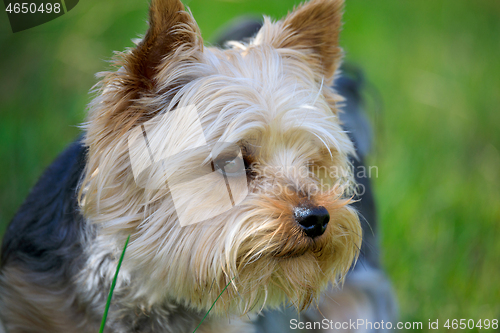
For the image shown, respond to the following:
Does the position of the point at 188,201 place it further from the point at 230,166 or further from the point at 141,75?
the point at 141,75

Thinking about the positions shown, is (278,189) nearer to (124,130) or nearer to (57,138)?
(124,130)

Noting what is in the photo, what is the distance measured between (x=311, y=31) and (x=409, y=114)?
2.47m

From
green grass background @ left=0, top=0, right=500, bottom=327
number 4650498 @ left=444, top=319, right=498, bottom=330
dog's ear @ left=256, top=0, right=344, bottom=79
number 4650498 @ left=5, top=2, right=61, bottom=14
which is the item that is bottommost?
number 4650498 @ left=444, top=319, right=498, bottom=330

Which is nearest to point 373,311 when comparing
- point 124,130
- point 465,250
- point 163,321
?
point 465,250

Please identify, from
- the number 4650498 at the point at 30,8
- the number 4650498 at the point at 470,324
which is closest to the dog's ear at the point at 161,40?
the number 4650498 at the point at 30,8

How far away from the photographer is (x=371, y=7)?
3500 mm

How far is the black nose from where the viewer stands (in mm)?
1422

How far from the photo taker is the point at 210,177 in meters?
1.48

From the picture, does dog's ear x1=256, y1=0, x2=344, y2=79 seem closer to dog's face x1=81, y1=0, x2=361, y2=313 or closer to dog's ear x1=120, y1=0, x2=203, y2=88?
dog's face x1=81, y1=0, x2=361, y2=313

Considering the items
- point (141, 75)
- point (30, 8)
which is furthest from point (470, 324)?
point (30, 8)

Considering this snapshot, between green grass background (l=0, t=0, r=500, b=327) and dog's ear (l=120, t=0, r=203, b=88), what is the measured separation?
16.2 inches

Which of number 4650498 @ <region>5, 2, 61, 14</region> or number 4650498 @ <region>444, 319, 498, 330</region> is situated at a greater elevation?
number 4650498 @ <region>5, 2, 61, 14</region>

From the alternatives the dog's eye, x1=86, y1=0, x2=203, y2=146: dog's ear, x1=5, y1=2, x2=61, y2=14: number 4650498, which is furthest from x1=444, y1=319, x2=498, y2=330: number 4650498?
x1=5, y1=2, x2=61, y2=14: number 4650498

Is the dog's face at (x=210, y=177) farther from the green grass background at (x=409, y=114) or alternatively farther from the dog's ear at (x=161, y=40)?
the green grass background at (x=409, y=114)
